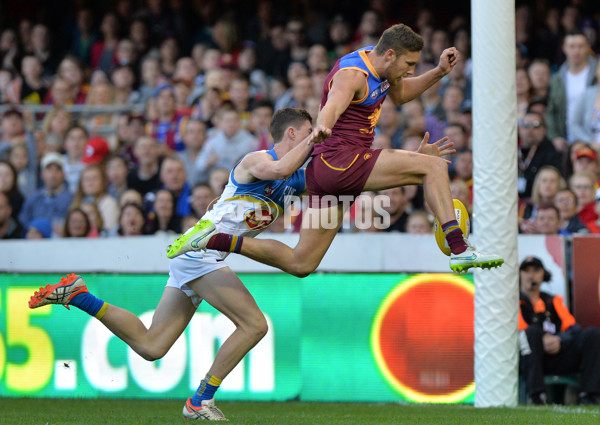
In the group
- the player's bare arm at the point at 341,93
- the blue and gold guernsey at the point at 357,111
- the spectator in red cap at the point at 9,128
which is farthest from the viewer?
the spectator in red cap at the point at 9,128

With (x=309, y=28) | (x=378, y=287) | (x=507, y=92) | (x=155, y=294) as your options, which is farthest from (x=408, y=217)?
(x=309, y=28)

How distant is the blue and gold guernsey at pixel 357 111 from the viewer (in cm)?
677

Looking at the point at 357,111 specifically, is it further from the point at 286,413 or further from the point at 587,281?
the point at 587,281

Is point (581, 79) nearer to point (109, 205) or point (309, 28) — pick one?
point (309, 28)

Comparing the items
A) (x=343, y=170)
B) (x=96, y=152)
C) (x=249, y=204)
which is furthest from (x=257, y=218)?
(x=96, y=152)

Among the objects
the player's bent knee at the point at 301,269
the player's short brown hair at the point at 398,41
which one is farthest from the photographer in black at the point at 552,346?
the player's short brown hair at the point at 398,41

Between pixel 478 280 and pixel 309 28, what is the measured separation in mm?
6472

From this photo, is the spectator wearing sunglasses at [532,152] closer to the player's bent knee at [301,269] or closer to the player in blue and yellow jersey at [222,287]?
the player in blue and yellow jersey at [222,287]

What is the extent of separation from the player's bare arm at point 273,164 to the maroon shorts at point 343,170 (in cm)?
16

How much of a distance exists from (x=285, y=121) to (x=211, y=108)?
5548 mm

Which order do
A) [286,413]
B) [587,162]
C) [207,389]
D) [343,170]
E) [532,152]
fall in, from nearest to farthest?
[343,170] → [207,389] → [286,413] → [587,162] → [532,152]

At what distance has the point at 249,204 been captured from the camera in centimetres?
719

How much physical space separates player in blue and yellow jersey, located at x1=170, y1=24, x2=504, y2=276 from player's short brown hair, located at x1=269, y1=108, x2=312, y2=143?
38 cm

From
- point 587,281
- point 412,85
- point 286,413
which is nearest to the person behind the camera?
point 412,85
